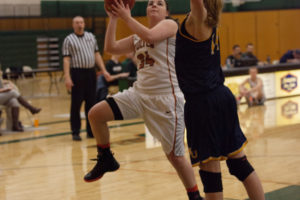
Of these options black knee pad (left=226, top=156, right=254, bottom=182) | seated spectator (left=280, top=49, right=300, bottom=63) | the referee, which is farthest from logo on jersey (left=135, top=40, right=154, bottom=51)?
seated spectator (left=280, top=49, right=300, bottom=63)

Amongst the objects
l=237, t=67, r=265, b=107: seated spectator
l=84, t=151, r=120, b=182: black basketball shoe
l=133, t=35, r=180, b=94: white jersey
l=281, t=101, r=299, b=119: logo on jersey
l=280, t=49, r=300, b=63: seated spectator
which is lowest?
l=281, t=101, r=299, b=119: logo on jersey

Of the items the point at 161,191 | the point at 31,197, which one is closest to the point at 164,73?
the point at 161,191

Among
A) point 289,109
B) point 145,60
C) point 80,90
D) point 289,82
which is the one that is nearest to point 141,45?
point 145,60

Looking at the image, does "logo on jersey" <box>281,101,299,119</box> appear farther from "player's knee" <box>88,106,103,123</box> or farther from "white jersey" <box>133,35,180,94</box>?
"player's knee" <box>88,106,103,123</box>

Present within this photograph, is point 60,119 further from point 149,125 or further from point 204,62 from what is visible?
point 204,62

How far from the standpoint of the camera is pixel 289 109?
12.1 meters

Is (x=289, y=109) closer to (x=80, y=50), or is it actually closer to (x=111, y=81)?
(x=111, y=81)

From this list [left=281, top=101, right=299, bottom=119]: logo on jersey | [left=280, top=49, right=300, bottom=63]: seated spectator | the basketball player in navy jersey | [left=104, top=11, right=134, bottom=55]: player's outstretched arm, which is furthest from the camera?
[left=280, top=49, right=300, bottom=63]: seated spectator

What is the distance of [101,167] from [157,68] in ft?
3.06

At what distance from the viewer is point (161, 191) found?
18.3ft

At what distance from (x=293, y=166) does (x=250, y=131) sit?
113 inches

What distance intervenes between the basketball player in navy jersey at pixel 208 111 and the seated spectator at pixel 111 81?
25.4 ft

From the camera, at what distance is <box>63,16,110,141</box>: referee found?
29.6 ft

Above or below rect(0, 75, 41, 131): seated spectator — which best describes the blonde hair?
above
